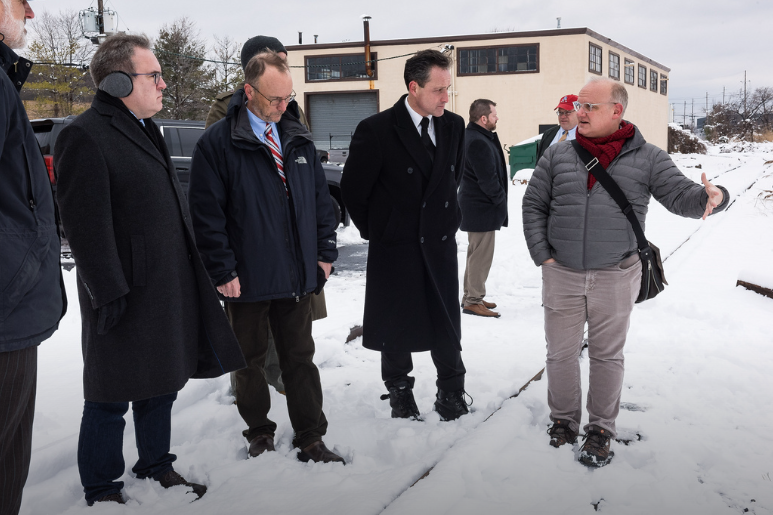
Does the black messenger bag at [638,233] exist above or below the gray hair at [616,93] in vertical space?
below

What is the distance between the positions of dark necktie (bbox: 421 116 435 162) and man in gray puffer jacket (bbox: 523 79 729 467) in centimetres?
65

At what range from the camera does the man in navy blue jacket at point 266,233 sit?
3295mm

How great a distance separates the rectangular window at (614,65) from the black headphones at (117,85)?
35086 millimetres

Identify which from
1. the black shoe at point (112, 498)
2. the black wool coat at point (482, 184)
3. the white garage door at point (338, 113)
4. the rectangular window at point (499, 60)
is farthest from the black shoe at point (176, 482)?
the white garage door at point (338, 113)

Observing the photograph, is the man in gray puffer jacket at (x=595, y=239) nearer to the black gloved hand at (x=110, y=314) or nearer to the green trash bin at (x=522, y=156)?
the black gloved hand at (x=110, y=314)

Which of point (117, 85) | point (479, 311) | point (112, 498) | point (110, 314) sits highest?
point (117, 85)

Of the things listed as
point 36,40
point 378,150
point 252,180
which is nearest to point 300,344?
point 252,180

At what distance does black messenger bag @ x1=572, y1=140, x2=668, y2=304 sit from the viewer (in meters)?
3.42

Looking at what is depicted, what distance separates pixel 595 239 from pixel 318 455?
1.94m

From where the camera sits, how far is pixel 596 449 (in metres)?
3.45

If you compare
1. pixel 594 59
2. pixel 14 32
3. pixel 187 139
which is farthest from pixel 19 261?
pixel 594 59

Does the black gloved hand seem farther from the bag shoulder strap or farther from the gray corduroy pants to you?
the bag shoulder strap

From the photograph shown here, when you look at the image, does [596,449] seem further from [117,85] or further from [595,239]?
[117,85]

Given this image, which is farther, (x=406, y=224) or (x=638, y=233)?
(x=406, y=224)
